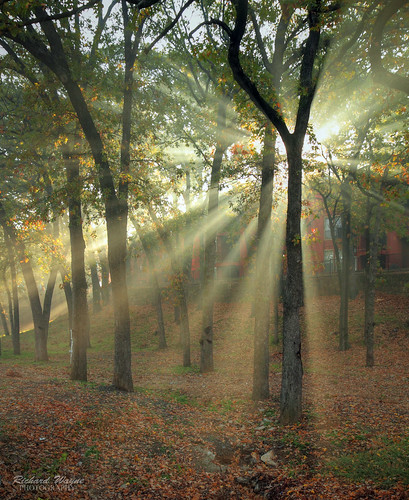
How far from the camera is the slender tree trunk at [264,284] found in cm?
1130

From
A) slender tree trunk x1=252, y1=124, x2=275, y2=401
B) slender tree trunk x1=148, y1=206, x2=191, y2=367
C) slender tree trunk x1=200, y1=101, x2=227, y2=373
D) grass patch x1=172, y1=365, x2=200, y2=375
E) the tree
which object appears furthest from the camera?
grass patch x1=172, y1=365, x2=200, y2=375

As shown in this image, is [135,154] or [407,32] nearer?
[407,32]

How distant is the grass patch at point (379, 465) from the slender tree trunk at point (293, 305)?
78.6 inches

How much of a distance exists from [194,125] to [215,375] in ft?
39.6

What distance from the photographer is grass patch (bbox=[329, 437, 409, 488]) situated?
623 centimetres

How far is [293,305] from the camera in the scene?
347 inches

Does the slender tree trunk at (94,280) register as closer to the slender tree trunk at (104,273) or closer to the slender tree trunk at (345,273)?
the slender tree trunk at (104,273)

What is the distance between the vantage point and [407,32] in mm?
9617

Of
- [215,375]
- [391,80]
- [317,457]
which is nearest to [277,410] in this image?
[317,457]

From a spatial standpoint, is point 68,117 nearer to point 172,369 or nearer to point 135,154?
point 135,154

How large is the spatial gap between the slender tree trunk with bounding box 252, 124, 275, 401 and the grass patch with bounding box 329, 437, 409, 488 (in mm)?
4423

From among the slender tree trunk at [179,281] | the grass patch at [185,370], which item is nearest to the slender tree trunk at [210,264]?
the grass patch at [185,370]

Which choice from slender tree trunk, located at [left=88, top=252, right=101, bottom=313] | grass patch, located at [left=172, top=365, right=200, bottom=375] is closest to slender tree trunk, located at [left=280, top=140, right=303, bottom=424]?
grass patch, located at [left=172, top=365, right=200, bottom=375]

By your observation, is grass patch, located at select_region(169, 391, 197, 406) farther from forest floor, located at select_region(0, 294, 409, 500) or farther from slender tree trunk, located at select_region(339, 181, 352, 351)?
slender tree trunk, located at select_region(339, 181, 352, 351)
